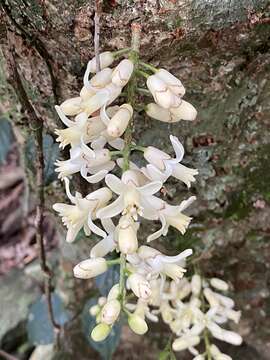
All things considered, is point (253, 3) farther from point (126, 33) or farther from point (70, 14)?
point (70, 14)

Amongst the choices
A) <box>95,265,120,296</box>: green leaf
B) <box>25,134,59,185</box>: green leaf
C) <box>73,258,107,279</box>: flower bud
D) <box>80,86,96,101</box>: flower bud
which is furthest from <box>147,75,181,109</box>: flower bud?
<box>95,265,120,296</box>: green leaf

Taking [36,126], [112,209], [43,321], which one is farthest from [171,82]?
[43,321]

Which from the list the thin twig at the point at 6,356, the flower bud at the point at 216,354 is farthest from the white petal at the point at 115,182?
the thin twig at the point at 6,356

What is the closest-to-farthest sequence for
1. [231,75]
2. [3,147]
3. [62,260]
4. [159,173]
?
[159,173], [231,75], [3,147], [62,260]

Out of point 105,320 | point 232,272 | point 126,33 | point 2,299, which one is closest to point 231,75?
point 126,33

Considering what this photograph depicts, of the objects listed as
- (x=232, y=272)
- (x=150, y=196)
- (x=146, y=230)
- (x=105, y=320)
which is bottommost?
(x=232, y=272)

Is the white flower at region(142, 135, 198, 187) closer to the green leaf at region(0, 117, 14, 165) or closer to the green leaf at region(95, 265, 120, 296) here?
the green leaf at region(95, 265, 120, 296)
